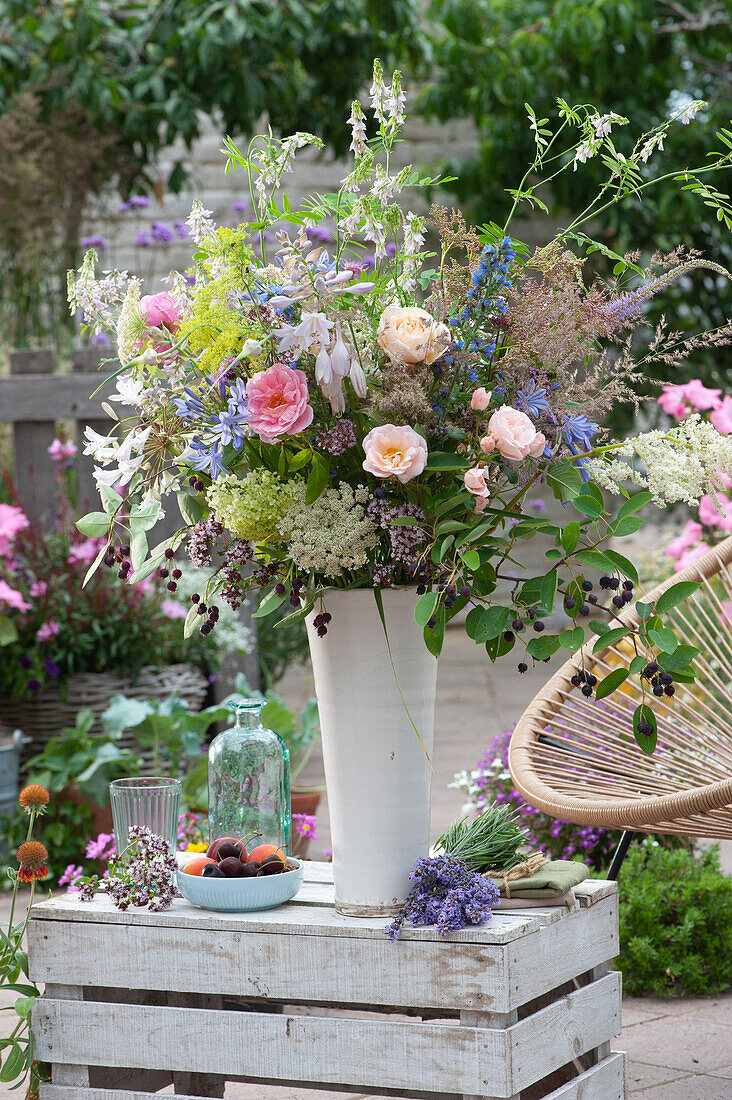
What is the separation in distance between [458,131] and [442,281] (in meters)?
5.78

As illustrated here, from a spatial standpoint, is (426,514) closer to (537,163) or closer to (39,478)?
(537,163)

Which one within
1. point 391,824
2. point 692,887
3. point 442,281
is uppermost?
point 442,281

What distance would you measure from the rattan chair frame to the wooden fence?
163 cm

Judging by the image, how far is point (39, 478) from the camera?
Answer: 380 cm

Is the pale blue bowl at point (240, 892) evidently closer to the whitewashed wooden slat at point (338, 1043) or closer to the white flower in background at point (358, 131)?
the whitewashed wooden slat at point (338, 1043)

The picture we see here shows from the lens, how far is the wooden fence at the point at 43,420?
148 inches

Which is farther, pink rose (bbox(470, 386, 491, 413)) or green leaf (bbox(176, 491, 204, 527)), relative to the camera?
green leaf (bbox(176, 491, 204, 527))

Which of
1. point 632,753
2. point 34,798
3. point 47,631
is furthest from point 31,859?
point 47,631

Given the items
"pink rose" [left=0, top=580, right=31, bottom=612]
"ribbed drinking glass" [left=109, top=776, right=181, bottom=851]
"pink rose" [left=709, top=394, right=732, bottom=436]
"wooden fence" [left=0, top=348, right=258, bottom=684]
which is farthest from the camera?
"wooden fence" [left=0, top=348, right=258, bottom=684]

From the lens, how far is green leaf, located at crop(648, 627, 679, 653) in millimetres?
1234

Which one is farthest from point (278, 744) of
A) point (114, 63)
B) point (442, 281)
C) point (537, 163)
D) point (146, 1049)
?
point (114, 63)

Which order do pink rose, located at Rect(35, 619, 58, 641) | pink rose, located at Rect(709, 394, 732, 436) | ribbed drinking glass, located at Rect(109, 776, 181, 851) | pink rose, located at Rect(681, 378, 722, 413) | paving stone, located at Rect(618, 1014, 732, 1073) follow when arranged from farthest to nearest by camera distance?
1. pink rose, located at Rect(35, 619, 58, 641)
2. pink rose, located at Rect(681, 378, 722, 413)
3. pink rose, located at Rect(709, 394, 732, 436)
4. paving stone, located at Rect(618, 1014, 732, 1073)
5. ribbed drinking glass, located at Rect(109, 776, 181, 851)

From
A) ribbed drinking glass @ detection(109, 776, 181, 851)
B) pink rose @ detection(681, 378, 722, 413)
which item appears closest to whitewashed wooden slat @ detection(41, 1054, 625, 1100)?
ribbed drinking glass @ detection(109, 776, 181, 851)

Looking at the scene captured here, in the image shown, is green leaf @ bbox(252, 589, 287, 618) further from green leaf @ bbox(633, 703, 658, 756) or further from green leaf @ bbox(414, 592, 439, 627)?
green leaf @ bbox(633, 703, 658, 756)
